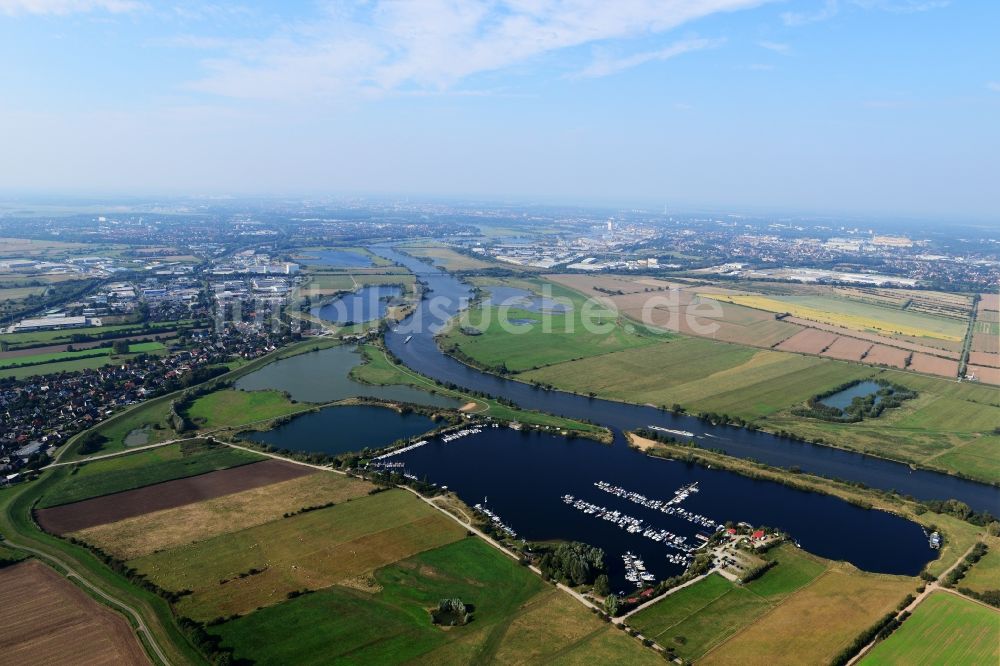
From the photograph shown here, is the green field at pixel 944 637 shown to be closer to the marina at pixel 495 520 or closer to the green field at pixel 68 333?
the marina at pixel 495 520

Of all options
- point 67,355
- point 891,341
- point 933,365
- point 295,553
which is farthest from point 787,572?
point 67,355

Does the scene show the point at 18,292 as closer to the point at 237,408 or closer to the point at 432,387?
the point at 237,408

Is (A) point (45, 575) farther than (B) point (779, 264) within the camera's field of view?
No

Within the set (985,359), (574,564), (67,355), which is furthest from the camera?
(985,359)

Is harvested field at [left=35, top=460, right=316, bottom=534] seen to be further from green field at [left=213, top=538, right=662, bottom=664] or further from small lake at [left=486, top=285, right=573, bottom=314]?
small lake at [left=486, top=285, right=573, bottom=314]

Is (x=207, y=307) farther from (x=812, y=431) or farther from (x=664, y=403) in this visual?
(x=812, y=431)

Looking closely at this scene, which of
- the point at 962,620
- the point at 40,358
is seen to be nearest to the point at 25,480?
the point at 40,358

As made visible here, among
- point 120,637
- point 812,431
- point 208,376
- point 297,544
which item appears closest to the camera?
point 120,637
